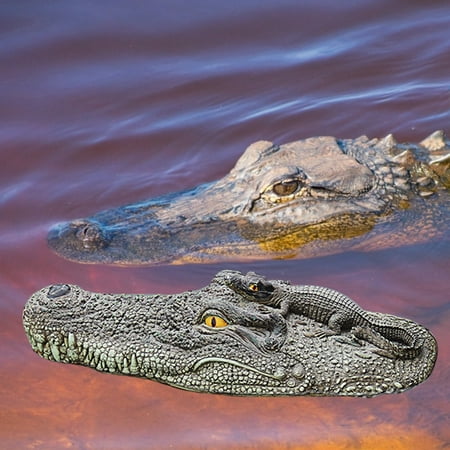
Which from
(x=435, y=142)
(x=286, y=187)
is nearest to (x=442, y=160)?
(x=435, y=142)

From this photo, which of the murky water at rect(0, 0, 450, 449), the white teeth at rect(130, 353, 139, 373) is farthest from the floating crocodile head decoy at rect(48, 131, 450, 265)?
the white teeth at rect(130, 353, 139, 373)

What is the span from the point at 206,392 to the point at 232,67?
540 cm

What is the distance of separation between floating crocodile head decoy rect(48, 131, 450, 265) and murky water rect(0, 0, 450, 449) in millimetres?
119

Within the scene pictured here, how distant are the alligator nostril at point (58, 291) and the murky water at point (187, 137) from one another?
47cm

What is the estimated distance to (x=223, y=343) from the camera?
3.75 m

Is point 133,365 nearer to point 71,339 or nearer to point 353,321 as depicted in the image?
point 71,339

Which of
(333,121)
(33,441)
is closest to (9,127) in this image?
(333,121)

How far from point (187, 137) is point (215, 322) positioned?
3874mm

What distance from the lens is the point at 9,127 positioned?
306 inches

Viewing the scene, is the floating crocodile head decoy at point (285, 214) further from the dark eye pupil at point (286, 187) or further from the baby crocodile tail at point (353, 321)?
the baby crocodile tail at point (353, 321)

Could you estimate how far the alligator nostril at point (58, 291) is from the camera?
12.9 feet

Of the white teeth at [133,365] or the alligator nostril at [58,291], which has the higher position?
the alligator nostril at [58,291]

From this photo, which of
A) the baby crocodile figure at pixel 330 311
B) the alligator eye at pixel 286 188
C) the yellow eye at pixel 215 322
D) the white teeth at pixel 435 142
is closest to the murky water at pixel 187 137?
the baby crocodile figure at pixel 330 311

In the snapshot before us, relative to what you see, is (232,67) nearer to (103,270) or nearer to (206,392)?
(103,270)
